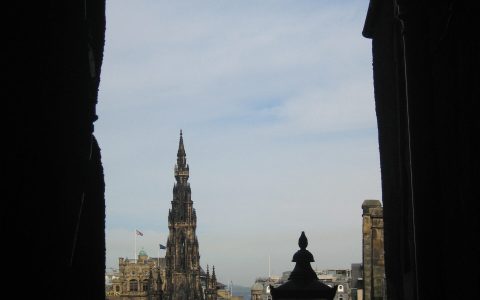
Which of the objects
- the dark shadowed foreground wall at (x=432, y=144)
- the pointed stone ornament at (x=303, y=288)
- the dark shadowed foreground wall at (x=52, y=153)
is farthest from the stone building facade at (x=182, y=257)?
the dark shadowed foreground wall at (x=52, y=153)

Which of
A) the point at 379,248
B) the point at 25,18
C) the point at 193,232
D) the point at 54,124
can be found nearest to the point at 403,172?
the point at 54,124

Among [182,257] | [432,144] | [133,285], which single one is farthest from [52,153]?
[133,285]

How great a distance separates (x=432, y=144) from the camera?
250 inches

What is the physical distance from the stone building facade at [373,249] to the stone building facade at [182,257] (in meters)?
83.1

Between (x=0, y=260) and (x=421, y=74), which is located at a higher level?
(x=421, y=74)

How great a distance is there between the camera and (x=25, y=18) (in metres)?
3.67

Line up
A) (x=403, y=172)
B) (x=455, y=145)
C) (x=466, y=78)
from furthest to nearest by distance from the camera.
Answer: (x=403, y=172) < (x=455, y=145) < (x=466, y=78)

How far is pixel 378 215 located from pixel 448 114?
11966mm

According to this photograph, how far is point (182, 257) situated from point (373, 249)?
86190 mm

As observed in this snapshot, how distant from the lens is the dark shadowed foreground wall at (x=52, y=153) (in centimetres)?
353

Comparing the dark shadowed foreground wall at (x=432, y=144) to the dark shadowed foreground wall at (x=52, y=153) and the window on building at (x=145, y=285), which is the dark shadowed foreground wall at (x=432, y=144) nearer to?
the dark shadowed foreground wall at (x=52, y=153)

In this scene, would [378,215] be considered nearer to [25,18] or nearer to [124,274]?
[25,18]

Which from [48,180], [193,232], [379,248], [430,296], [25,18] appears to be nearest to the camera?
[25,18]

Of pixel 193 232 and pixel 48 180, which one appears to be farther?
pixel 193 232
